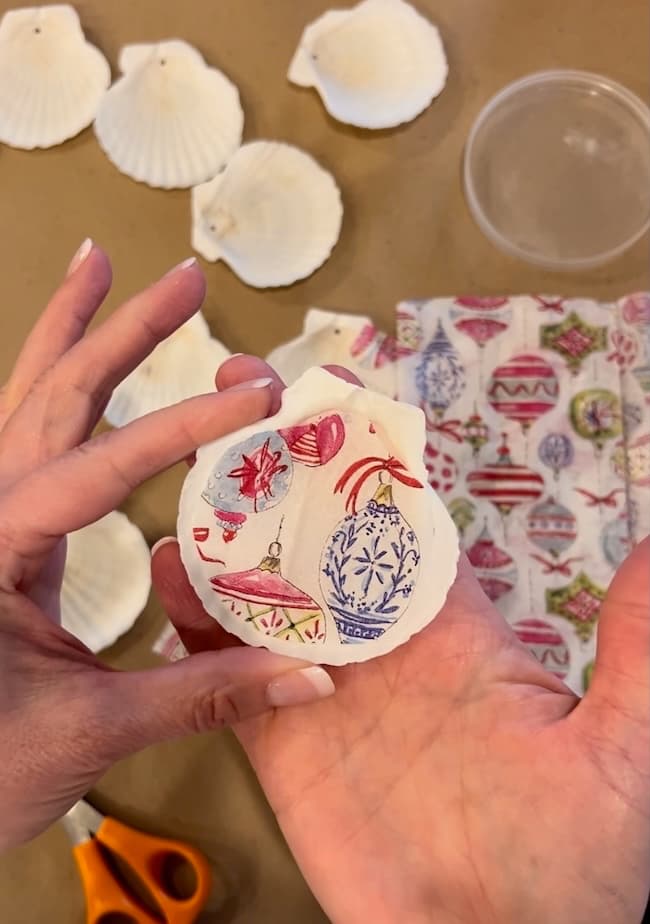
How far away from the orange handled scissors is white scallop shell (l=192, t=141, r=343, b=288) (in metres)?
0.45

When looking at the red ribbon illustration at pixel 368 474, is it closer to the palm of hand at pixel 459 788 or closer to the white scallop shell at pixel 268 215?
the palm of hand at pixel 459 788

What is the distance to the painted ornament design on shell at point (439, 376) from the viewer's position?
2.31 feet

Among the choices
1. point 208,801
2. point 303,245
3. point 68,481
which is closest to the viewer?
point 68,481

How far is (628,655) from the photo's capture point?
1.35 feet

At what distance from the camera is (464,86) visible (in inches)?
30.8

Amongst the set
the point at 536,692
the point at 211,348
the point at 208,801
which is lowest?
the point at 208,801

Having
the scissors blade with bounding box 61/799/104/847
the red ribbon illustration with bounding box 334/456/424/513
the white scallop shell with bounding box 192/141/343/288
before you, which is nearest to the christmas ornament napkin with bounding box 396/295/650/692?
the white scallop shell with bounding box 192/141/343/288

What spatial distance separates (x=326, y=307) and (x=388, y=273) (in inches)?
2.5

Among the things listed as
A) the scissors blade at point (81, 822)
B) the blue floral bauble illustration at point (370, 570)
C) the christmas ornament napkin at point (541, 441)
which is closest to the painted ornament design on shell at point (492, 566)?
the christmas ornament napkin at point (541, 441)

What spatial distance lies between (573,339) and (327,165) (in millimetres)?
275

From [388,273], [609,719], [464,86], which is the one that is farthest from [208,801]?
[464,86]

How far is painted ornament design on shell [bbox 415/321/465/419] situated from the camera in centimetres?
70

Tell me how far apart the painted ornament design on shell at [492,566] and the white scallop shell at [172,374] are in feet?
0.86

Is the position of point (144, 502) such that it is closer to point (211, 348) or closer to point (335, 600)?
point (211, 348)
